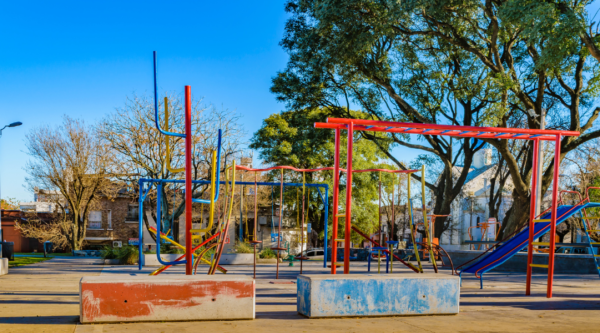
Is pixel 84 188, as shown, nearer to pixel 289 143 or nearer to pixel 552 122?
pixel 289 143

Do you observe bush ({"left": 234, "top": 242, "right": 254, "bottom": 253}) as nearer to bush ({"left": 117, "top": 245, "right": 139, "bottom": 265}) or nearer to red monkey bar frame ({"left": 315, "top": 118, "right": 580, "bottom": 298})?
bush ({"left": 117, "top": 245, "right": 139, "bottom": 265})

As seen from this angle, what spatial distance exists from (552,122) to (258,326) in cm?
2712

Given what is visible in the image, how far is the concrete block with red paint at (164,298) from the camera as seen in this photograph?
20.9ft

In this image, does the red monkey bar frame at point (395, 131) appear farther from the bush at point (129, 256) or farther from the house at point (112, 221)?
the house at point (112, 221)

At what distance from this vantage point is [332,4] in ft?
64.2

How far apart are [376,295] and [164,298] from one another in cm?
280

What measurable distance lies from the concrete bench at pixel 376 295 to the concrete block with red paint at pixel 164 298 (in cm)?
83

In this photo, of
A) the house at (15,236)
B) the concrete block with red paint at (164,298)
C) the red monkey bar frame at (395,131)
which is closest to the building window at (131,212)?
the house at (15,236)

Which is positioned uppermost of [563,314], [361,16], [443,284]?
[361,16]

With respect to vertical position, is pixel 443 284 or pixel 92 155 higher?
pixel 92 155

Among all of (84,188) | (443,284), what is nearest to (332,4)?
(443,284)

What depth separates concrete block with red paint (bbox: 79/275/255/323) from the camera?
636 cm

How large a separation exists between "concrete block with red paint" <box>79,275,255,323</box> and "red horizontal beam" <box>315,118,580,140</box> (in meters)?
3.22

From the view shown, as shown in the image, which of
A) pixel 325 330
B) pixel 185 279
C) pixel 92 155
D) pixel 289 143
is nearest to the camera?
pixel 325 330
